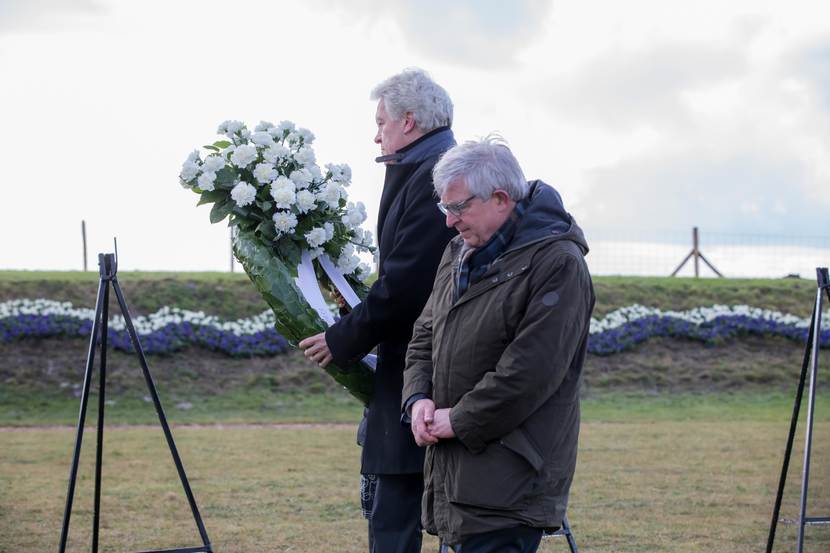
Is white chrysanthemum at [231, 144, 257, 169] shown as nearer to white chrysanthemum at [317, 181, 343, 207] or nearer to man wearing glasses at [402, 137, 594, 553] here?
white chrysanthemum at [317, 181, 343, 207]

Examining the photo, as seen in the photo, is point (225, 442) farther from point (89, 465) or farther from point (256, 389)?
point (256, 389)

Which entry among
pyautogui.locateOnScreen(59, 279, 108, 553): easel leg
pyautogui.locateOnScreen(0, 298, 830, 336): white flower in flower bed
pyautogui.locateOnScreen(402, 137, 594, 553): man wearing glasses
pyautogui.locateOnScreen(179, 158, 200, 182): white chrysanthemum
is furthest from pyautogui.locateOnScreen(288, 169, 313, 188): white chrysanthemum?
pyautogui.locateOnScreen(0, 298, 830, 336): white flower in flower bed

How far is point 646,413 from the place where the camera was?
1488 centimetres

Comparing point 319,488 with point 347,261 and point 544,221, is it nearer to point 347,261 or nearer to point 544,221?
point 347,261

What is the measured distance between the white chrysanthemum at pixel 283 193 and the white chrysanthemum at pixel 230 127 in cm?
36

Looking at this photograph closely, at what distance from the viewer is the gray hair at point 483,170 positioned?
3.21 metres

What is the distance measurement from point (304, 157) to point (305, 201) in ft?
0.82

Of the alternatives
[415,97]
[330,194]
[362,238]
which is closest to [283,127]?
[330,194]

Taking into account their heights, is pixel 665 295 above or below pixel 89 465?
above

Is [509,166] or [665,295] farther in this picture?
[665,295]

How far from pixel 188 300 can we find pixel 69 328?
2.07 meters

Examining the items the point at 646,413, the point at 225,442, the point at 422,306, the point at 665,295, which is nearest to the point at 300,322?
the point at 422,306

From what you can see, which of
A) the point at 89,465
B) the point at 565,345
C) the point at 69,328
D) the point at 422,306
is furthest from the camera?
the point at 69,328

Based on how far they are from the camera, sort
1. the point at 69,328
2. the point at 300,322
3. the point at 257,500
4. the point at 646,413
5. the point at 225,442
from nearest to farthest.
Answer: the point at 300,322 → the point at 257,500 → the point at 225,442 → the point at 646,413 → the point at 69,328
